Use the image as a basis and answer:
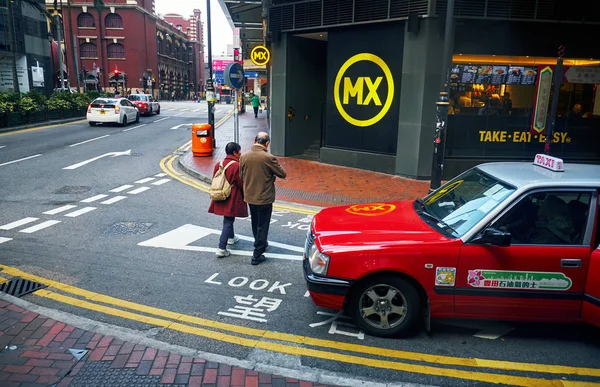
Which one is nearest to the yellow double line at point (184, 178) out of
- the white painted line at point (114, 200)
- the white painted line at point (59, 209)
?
the white painted line at point (114, 200)

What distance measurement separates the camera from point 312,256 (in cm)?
468

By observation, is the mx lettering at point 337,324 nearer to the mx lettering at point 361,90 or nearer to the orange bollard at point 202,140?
the mx lettering at point 361,90

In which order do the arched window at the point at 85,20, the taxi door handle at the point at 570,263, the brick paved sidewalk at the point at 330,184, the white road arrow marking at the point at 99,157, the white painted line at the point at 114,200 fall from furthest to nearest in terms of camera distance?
the arched window at the point at 85,20, the white road arrow marking at the point at 99,157, the brick paved sidewalk at the point at 330,184, the white painted line at the point at 114,200, the taxi door handle at the point at 570,263

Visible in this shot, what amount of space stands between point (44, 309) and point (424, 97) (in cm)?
1068

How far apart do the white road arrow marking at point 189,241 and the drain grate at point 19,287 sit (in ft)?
5.89

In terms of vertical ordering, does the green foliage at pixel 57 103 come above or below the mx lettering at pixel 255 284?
above

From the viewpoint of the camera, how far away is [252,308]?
5105 millimetres

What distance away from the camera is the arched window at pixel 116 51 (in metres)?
68.6

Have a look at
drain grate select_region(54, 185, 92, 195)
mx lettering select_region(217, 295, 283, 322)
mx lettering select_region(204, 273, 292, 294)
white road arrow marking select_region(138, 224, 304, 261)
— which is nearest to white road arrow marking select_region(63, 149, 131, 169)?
drain grate select_region(54, 185, 92, 195)

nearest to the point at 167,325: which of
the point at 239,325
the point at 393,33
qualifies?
the point at 239,325

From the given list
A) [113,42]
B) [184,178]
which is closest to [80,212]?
[184,178]

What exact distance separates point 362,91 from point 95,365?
11756mm

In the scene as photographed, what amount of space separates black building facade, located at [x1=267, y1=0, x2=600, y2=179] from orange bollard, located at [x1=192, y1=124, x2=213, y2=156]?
185 inches

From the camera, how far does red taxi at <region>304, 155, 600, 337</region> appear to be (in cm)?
428
